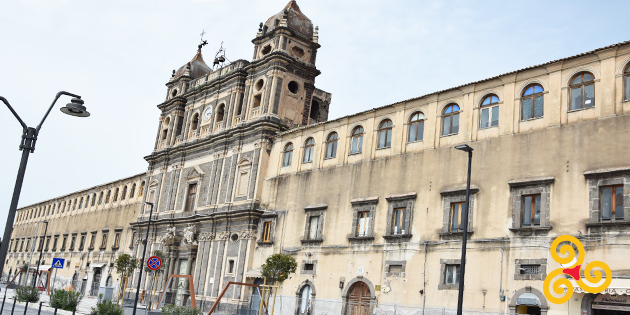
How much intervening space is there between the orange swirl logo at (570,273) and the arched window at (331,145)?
13884mm

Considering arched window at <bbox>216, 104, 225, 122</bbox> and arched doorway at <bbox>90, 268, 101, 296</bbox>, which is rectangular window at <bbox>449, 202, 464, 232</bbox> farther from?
arched doorway at <bbox>90, 268, 101, 296</bbox>

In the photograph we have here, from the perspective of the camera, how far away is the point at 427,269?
83.9ft

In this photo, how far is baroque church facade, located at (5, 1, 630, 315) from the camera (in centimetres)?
2177

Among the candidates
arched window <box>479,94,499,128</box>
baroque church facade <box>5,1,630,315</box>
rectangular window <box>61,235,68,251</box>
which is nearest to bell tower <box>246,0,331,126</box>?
baroque church facade <box>5,1,630,315</box>

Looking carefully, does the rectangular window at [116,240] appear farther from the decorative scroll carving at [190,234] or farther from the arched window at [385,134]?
the arched window at [385,134]

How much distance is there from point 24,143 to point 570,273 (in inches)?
697

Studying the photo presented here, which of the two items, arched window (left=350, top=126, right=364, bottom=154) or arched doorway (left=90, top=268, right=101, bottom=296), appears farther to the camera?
arched doorway (left=90, top=268, right=101, bottom=296)

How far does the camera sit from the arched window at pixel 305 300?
3042cm

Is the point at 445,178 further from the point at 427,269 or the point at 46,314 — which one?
the point at 46,314

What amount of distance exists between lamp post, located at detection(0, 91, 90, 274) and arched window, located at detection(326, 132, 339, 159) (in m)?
19.7

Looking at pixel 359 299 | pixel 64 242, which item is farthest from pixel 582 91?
pixel 64 242

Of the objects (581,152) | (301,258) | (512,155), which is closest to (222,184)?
(301,258)

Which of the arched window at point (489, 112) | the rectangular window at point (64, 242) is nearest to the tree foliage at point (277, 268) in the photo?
the arched window at point (489, 112)

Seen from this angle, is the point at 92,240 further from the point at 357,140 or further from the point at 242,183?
the point at 357,140
